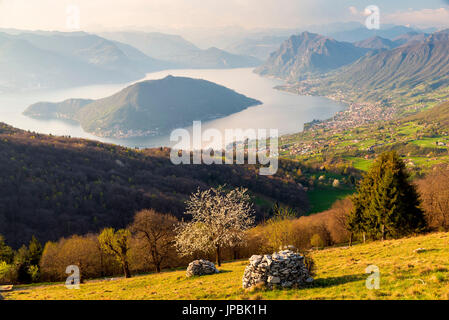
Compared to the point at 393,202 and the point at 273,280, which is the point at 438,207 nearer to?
the point at 393,202

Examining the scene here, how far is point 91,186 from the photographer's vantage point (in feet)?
232

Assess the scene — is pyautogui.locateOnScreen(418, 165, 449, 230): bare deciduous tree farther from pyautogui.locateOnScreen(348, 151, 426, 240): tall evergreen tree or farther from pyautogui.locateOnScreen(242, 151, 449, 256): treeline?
pyautogui.locateOnScreen(348, 151, 426, 240): tall evergreen tree

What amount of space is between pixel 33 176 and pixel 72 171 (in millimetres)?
10064

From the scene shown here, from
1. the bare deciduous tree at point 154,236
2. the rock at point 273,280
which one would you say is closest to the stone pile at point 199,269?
the rock at point 273,280

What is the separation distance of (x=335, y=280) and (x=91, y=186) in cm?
6980

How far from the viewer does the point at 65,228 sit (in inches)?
2174

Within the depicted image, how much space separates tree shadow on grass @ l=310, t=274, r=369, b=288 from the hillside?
2091 inches

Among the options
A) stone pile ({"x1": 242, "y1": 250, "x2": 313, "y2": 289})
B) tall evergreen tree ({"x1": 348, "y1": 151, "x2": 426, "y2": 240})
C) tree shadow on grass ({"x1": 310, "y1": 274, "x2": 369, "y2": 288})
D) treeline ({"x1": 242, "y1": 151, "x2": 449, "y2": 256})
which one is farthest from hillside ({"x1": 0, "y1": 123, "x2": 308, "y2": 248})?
tree shadow on grass ({"x1": 310, "y1": 274, "x2": 369, "y2": 288})

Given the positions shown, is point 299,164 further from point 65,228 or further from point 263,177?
point 65,228

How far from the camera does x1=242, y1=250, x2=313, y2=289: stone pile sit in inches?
498

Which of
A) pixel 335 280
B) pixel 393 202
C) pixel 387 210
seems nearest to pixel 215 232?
pixel 335 280

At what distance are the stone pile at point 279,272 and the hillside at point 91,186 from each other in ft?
167

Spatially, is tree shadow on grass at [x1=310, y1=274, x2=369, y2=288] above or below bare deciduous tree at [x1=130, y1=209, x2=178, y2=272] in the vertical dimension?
above
